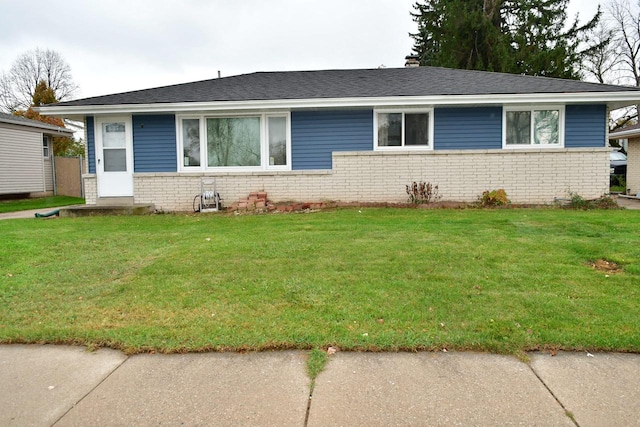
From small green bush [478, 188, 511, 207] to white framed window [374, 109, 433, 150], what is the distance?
1967mm

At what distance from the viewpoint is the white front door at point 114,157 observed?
11.9 meters

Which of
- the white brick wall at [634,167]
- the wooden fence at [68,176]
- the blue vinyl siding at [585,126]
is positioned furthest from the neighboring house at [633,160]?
the wooden fence at [68,176]

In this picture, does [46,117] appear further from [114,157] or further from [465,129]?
[465,129]

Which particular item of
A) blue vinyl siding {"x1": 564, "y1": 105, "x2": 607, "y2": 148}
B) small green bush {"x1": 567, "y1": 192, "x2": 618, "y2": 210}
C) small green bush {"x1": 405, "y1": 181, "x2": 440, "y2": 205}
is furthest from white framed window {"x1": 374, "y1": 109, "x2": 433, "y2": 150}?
small green bush {"x1": 567, "y1": 192, "x2": 618, "y2": 210}

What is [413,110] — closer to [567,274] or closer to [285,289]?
[567,274]

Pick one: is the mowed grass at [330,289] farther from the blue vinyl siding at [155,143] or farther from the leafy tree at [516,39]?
the leafy tree at [516,39]

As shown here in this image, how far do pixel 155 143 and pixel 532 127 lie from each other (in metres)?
10.4

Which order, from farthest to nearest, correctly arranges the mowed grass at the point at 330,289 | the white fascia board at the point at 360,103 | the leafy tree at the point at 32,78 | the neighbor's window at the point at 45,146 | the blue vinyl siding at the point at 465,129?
the leafy tree at the point at 32,78 < the neighbor's window at the point at 45,146 < the blue vinyl siding at the point at 465,129 < the white fascia board at the point at 360,103 < the mowed grass at the point at 330,289

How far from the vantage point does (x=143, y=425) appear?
2.33m

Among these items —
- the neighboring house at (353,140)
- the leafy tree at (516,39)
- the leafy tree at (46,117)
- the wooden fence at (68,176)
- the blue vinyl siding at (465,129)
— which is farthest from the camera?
the leafy tree at (46,117)

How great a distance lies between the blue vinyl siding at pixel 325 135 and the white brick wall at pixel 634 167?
10.8m

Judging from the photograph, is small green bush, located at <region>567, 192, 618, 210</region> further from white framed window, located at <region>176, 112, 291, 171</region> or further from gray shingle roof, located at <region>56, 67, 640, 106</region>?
white framed window, located at <region>176, 112, 291, 171</region>

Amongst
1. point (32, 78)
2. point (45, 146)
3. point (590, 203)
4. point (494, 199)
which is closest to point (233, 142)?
point (494, 199)

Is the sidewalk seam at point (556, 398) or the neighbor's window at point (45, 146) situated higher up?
the neighbor's window at point (45, 146)
